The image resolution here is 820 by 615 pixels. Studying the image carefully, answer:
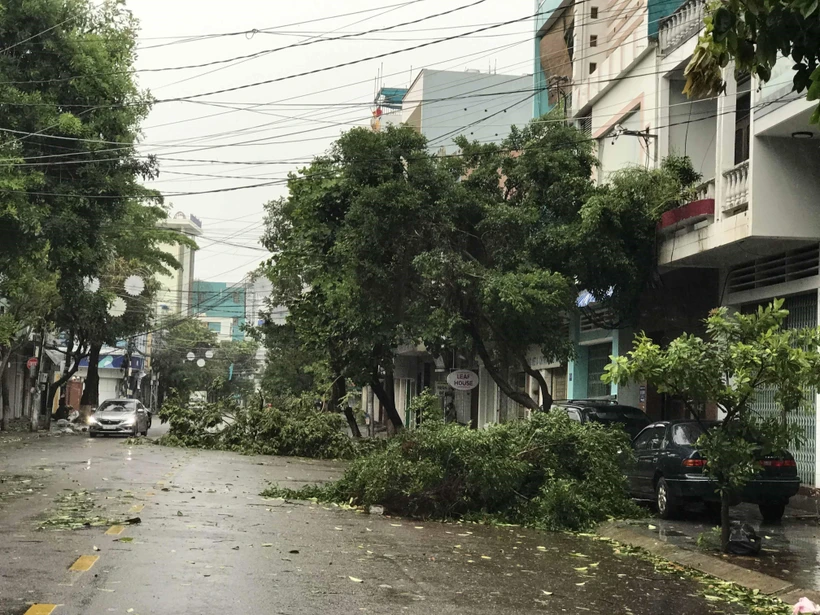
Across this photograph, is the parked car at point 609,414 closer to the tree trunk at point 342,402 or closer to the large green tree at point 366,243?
the large green tree at point 366,243

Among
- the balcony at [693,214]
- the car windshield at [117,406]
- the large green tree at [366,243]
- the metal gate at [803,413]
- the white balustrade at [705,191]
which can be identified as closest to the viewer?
the metal gate at [803,413]

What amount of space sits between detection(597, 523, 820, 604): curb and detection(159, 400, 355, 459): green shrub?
18.1 meters

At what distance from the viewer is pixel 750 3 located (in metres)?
5.49

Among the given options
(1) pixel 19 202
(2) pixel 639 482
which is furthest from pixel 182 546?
(1) pixel 19 202

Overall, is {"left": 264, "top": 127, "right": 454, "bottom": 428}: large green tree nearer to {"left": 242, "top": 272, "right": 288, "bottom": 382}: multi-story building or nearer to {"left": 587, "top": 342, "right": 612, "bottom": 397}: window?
{"left": 587, "top": 342, "right": 612, "bottom": 397}: window

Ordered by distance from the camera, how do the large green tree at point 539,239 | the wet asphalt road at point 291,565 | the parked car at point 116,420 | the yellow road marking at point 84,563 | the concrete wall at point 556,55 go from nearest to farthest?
the wet asphalt road at point 291,565, the yellow road marking at point 84,563, the large green tree at point 539,239, the concrete wall at point 556,55, the parked car at point 116,420

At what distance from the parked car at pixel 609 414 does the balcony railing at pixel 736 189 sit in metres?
4.19

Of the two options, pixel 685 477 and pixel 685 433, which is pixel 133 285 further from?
pixel 685 477

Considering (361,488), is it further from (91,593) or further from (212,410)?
(212,410)

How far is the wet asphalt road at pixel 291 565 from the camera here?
8.02 m

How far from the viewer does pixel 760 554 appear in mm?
11891

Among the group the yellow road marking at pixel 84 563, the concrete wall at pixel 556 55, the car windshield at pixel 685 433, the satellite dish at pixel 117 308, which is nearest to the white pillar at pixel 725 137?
the car windshield at pixel 685 433

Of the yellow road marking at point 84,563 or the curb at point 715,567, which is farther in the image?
the curb at point 715,567

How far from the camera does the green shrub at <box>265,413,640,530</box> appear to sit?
1504cm
